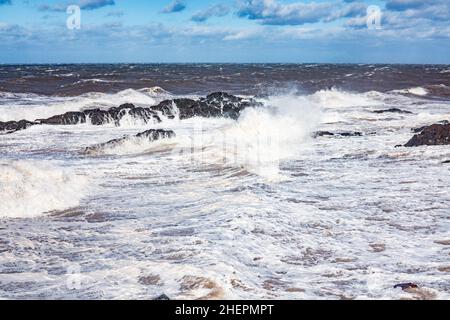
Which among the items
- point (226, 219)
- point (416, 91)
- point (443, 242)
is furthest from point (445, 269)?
point (416, 91)

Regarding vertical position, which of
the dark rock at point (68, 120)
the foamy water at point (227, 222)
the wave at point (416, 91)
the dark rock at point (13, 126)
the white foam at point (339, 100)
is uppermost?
the wave at point (416, 91)

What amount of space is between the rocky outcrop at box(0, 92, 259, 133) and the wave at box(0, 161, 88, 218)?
11.6 meters

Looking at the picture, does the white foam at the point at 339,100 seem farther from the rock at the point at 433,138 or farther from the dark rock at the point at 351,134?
the rock at the point at 433,138

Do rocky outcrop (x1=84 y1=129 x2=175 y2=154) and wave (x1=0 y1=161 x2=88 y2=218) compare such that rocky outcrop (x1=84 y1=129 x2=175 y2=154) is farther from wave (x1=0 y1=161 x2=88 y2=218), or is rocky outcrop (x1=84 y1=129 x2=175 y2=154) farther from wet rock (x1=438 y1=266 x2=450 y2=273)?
wet rock (x1=438 y1=266 x2=450 y2=273)

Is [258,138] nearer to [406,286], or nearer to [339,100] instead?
[406,286]

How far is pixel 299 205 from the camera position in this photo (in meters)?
8.95

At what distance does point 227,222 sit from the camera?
7848 mm

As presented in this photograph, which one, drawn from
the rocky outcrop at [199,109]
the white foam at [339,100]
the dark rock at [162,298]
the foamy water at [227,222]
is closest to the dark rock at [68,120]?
the rocky outcrop at [199,109]

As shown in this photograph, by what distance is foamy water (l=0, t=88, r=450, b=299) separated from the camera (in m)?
5.67

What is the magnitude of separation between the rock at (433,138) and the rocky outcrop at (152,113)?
9924 mm

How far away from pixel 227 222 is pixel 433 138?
9.06m

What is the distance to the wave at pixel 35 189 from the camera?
9336 millimetres

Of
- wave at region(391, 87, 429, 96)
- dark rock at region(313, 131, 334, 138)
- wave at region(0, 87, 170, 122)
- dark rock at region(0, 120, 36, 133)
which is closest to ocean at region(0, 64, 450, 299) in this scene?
dark rock at region(313, 131, 334, 138)
